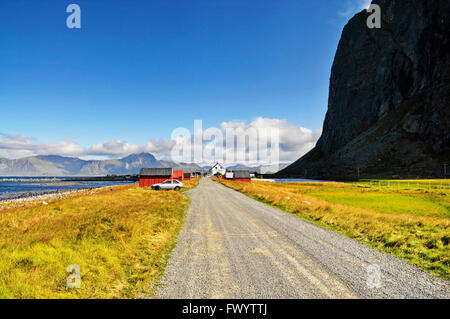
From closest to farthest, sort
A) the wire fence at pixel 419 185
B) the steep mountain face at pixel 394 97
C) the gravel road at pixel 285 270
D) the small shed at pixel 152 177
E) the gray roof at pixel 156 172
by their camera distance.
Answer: the gravel road at pixel 285 270, the wire fence at pixel 419 185, the small shed at pixel 152 177, the gray roof at pixel 156 172, the steep mountain face at pixel 394 97

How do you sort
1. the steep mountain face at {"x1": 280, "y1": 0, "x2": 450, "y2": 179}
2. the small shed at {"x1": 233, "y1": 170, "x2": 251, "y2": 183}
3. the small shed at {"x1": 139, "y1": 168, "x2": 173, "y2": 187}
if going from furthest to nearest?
1. the steep mountain face at {"x1": 280, "y1": 0, "x2": 450, "y2": 179}
2. the small shed at {"x1": 233, "y1": 170, "x2": 251, "y2": 183}
3. the small shed at {"x1": 139, "y1": 168, "x2": 173, "y2": 187}

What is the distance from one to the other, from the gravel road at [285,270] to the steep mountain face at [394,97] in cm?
Result: 9847

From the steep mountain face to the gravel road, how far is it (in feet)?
323

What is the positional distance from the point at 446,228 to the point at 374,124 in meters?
137

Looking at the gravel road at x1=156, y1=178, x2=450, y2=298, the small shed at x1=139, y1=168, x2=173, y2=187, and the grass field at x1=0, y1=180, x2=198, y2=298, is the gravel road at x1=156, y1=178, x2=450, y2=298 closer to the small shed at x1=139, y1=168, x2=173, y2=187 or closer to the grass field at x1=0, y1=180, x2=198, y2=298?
the grass field at x1=0, y1=180, x2=198, y2=298

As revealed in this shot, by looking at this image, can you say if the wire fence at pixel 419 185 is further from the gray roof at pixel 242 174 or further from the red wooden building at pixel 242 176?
the gray roof at pixel 242 174

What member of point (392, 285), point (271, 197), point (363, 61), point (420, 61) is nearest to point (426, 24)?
point (420, 61)

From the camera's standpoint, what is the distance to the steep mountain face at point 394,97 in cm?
9094

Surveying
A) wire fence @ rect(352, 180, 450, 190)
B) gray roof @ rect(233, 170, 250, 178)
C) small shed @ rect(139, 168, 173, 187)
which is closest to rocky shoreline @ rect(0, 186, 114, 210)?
small shed @ rect(139, 168, 173, 187)

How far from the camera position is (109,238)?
9.88 metres

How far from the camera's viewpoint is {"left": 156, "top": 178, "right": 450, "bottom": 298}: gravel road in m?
5.82

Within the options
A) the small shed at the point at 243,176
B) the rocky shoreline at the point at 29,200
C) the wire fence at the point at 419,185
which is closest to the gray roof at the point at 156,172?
the rocky shoreline at the point at 29,200
